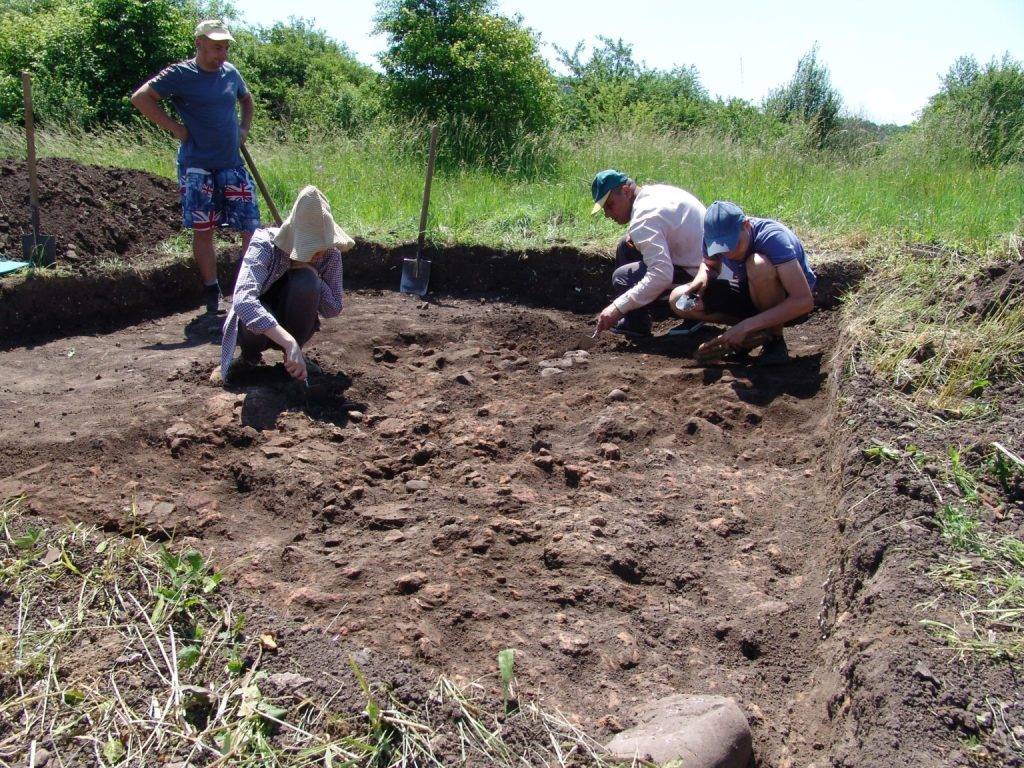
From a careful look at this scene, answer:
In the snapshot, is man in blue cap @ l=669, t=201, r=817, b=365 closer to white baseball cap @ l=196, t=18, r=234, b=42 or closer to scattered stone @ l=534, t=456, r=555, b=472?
scattered stone @ l=534, t=456, r=555, b=472

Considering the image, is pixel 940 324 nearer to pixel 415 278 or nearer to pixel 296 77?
pixel 415 278

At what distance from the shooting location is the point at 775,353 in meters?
4.53

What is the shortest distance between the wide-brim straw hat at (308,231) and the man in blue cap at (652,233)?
1532 millimetres

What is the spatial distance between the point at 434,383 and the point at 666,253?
1.48m

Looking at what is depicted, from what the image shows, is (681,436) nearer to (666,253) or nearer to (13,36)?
(666,253)

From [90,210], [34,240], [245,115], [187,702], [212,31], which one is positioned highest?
[212,31]

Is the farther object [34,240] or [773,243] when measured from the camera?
[34,240]

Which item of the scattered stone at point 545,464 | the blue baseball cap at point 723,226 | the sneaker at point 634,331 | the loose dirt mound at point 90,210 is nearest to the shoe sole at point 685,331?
the sneaker at point 634,331

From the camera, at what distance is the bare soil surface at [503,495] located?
2.55 metres

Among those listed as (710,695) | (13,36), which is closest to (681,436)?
(710,695)

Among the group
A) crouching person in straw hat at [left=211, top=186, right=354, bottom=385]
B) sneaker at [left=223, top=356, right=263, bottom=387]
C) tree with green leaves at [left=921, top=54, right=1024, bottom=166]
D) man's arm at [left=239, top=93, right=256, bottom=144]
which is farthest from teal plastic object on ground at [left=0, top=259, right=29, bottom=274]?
tree with green leaves at [left=921, top=54, right=1024, bottom=166]

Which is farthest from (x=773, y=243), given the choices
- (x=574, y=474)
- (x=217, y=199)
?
(x=217, y=199)

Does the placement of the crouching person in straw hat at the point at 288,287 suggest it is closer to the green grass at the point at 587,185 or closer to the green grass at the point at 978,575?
the green grass at the point at 587,185

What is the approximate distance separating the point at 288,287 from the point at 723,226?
2254mm
